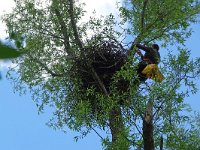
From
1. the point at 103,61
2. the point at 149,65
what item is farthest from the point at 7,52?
the point at 103,61

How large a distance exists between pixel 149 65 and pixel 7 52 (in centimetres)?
941

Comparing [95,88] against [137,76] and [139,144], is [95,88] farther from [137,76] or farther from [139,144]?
[139,144]

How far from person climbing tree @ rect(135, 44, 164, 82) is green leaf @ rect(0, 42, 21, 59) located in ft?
30.2

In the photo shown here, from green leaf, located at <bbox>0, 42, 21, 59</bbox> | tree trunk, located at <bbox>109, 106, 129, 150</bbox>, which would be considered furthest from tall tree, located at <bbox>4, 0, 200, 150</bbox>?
green leaf, located at <bbox>0, 42, 21, 59</bbox>

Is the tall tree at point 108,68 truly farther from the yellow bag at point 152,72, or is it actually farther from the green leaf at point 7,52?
the green leaf at point 7,52

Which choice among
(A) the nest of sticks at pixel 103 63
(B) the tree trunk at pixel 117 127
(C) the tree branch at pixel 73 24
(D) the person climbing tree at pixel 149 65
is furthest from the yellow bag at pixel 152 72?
(C) the tree branch at pixel 73 24

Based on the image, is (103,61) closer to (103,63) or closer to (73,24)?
(103,63)

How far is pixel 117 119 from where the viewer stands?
36.3ft

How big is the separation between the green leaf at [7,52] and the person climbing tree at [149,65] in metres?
9.21

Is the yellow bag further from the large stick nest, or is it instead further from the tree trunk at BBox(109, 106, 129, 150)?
the tree trunk at BBox(109, 106, 129, 150)

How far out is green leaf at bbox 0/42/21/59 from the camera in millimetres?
569

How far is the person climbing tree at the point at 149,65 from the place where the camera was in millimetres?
9839

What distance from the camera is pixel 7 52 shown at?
57 centimetres

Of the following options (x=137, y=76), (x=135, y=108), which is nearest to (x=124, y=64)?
(x=137, y=76)
